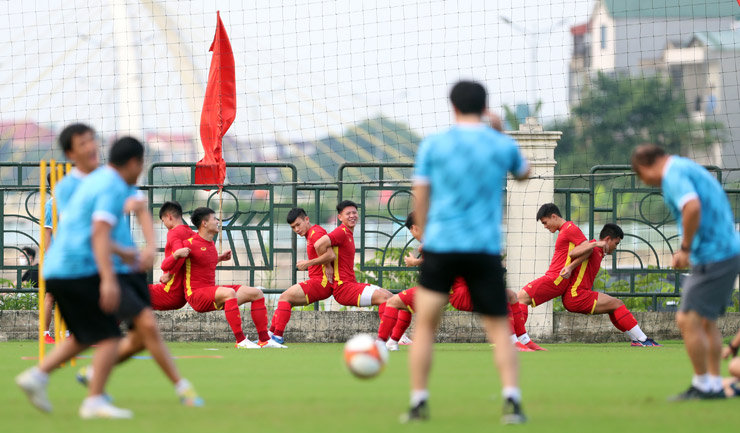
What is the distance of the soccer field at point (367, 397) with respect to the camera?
6.03m

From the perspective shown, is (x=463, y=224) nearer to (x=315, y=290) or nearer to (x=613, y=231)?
(x=613, y=231)

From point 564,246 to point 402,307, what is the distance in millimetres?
2276

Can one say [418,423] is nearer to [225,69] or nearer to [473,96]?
[473,96]

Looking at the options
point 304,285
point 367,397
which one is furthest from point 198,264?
point 367,397

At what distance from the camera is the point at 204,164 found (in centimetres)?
1522

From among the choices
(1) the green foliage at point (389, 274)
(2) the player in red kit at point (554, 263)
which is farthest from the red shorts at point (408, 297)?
(1) the green foliage at point (389, 274)

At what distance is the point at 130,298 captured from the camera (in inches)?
264

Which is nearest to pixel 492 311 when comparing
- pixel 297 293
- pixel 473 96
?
pixel 473 96

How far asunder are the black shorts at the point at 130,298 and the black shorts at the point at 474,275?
172 cm

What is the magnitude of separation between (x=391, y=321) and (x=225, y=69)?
485 centimetres

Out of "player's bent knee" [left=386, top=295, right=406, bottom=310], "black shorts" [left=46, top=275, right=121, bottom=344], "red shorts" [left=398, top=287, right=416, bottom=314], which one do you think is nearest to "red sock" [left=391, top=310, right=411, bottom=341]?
"player's bent knee" [left=386, top=295, right=406, bottom=310]

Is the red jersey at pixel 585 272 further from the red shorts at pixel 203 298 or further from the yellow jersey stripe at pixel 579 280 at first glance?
the red shorts at pixel 203 298

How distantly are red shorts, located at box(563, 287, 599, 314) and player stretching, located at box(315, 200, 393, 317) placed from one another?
2159 mm

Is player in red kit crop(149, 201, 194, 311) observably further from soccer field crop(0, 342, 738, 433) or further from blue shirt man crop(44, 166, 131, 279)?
blue shirt man crop(44, 166, 131, 279)
